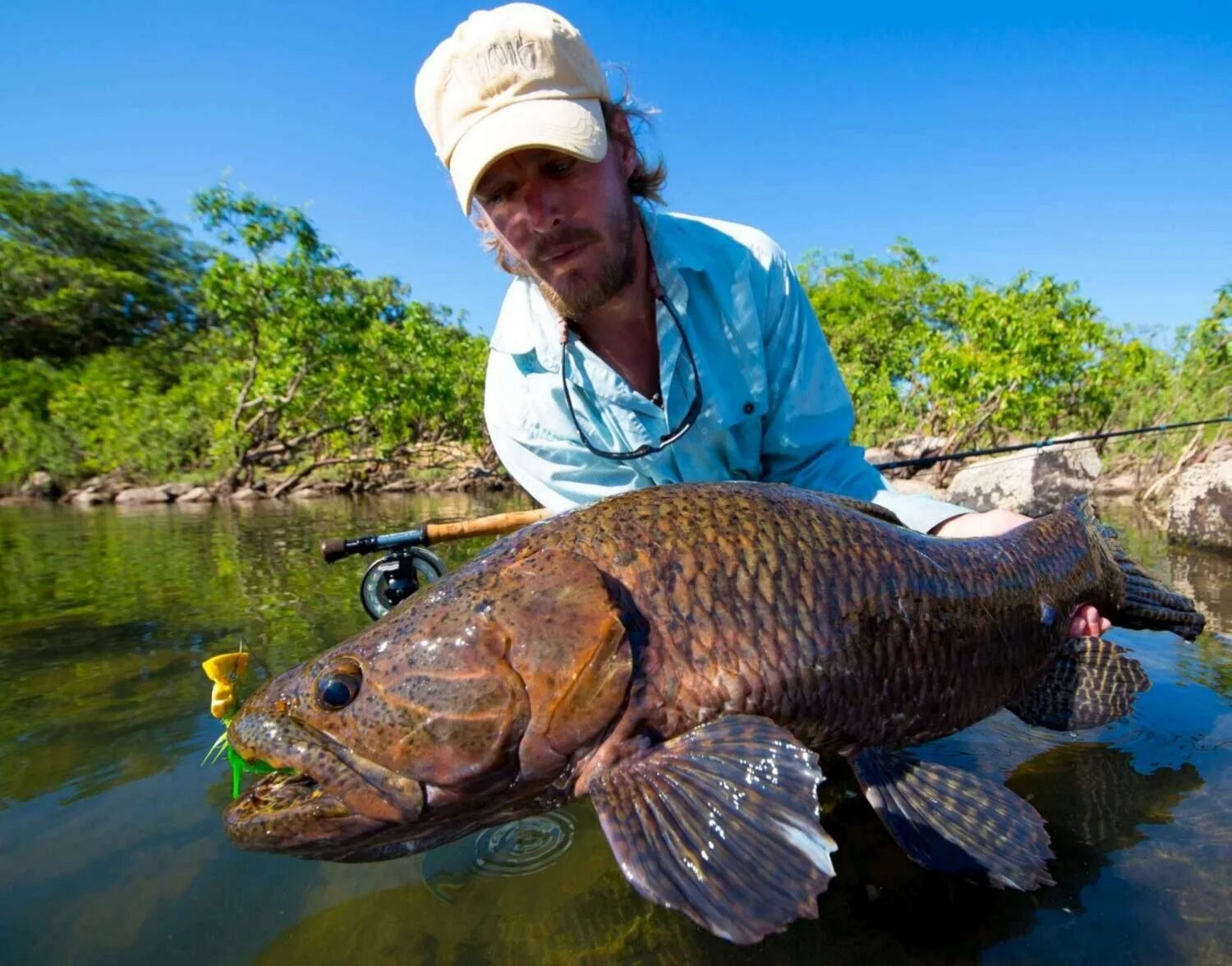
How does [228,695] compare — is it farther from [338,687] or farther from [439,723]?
[439,723]

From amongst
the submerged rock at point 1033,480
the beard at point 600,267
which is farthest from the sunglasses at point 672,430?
the submerged rock at point 1033,480

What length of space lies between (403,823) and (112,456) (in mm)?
24587

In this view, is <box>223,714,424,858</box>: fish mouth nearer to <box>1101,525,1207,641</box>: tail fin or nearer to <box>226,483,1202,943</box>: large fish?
<box>226,483,1202,943</box>: large fish

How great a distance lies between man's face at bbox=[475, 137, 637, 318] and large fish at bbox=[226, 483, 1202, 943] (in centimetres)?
120

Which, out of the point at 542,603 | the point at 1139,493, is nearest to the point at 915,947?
the point at 542,603

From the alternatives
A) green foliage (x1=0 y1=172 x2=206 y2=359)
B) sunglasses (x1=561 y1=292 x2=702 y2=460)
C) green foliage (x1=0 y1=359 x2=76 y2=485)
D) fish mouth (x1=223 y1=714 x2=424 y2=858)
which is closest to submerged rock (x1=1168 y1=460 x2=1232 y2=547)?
sunglasses (x1=561 y1=292 x2=702 y2=460)

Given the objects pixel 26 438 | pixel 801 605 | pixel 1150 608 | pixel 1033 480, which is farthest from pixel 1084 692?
pixel 26 438

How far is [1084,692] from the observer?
98.8 inches

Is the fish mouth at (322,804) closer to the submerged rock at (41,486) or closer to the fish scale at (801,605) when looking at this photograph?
the fish scale at (801,605)

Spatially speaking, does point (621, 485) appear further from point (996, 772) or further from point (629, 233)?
point (996, 772)

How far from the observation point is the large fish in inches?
56.7

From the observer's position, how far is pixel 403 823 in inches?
61.4

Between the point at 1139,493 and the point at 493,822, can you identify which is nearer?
the point at 493,822

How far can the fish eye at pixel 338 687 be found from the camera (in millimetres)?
1631
